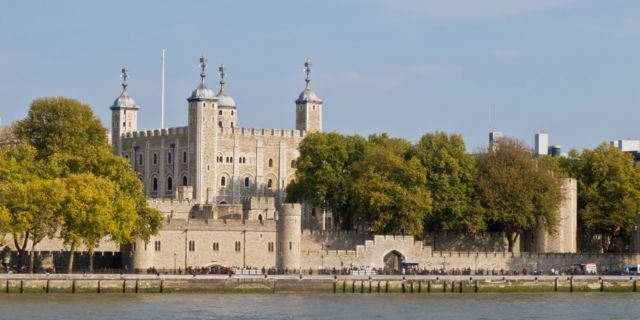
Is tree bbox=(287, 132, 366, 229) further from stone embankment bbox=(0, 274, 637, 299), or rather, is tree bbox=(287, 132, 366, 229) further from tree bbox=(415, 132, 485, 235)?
stone embankment bbox=(0, 274, 637, 299)

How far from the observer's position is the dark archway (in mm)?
102887

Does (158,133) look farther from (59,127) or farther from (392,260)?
(392,260)

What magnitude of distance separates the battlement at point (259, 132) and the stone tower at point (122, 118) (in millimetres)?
8276

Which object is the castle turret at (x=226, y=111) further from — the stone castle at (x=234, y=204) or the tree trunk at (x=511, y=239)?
the tree trunk at (x=511, y=239)

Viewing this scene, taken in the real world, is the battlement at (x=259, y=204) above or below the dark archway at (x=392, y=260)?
above

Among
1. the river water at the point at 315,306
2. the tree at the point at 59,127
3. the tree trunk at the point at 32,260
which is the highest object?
the tree at the point at 59,127

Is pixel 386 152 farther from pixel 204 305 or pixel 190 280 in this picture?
pixel 204 305

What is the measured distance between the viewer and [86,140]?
11300cm

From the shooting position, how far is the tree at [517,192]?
10706cm

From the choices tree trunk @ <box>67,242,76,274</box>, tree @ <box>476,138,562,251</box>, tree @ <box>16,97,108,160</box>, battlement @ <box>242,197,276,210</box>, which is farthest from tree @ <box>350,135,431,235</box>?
tree trunk @ <box>67,242,76,274</box>

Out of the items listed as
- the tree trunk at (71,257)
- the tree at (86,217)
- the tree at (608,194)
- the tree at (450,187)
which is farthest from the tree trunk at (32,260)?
the tree at (608,194)

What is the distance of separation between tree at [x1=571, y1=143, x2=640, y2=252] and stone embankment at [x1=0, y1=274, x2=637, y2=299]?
1029 centimetres

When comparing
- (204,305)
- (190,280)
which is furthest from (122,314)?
(190,280)

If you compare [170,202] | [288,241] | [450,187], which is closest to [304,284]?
[288,241]
